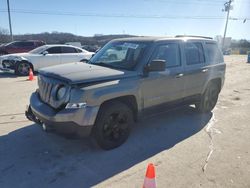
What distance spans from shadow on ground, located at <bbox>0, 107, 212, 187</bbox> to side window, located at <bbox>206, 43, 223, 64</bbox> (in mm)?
1815

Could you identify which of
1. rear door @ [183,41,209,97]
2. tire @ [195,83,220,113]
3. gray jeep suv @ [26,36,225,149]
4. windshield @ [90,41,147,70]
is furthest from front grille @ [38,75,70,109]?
tire @ [195,83,220,113]

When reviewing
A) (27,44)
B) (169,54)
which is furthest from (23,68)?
(169,54)

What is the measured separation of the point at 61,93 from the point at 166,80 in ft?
6.84

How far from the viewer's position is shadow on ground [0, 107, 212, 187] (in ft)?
10.6

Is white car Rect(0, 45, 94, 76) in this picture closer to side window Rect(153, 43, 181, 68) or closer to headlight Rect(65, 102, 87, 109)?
side window Rect(153, 43, 181, 68)

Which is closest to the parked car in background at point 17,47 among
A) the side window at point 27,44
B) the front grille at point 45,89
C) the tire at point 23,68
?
the side window at point 27,44

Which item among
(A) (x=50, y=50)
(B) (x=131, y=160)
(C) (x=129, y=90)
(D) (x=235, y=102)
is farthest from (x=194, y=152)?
(A) (x=50, y=50)

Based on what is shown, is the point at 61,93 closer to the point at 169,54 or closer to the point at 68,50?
the point at 169,54

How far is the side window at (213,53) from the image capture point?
5.89 metres

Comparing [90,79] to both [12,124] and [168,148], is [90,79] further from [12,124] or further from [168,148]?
[12,124]

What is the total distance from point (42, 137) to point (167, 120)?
2762 millimetres

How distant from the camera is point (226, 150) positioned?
4.18m

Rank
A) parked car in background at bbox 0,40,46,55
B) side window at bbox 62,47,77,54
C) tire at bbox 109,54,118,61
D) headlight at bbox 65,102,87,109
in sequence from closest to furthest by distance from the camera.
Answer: headlight at bbox 65,102,87,109
tire at bbox 109,54,118,61
side window at bbox 62,47,77,54
parked car in background at bbox 0,40,46,55

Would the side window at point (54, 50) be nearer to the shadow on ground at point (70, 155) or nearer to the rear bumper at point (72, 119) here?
the shadow on ground at point (70, 155)
